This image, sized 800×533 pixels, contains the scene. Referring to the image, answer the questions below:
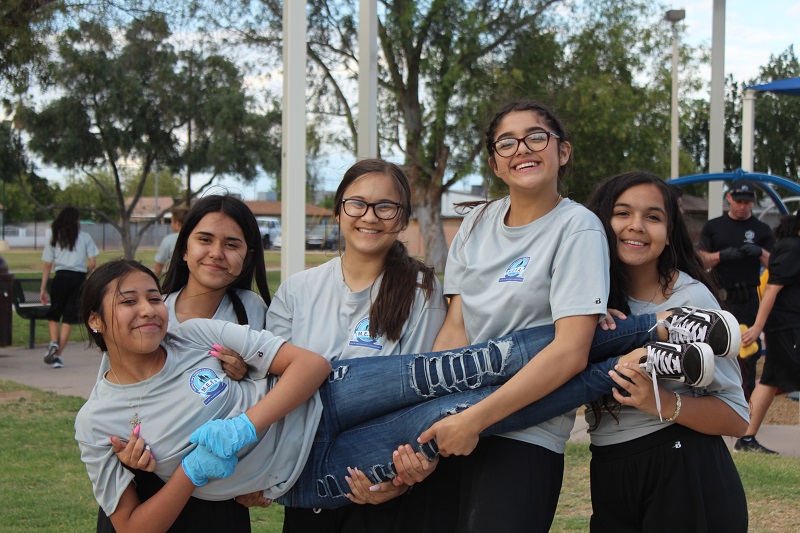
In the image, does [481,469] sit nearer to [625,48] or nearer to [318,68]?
[318,68]

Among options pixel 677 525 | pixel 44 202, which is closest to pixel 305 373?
pixel 677 525

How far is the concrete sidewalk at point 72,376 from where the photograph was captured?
20.7 ft

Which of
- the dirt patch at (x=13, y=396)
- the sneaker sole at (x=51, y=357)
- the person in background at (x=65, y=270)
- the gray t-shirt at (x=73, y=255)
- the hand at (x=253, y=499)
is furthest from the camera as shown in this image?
the gray t-shirt at (x=73, y=255)

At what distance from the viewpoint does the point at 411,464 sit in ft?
7.90

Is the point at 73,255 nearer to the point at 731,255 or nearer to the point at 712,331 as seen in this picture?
the point at 731,255

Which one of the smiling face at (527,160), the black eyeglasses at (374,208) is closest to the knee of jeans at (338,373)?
the black eyeglasses at (374,208)

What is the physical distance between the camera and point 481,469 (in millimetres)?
2420

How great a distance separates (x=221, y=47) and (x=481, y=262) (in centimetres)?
2265

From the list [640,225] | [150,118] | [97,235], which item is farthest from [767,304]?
[97,235]

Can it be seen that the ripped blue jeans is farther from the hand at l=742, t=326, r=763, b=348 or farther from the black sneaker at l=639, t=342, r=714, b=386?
the hand at l=742, t=326, r=763, b=348

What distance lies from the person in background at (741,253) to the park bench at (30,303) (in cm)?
771

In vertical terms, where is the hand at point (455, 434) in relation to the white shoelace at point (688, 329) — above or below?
below

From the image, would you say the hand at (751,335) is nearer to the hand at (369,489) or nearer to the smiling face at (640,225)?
the smiling face at (640,225)

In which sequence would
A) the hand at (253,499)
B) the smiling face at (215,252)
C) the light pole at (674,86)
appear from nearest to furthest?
the hand at (253,499)
the smiling face at (215,252)
the light pole at (674,86)
